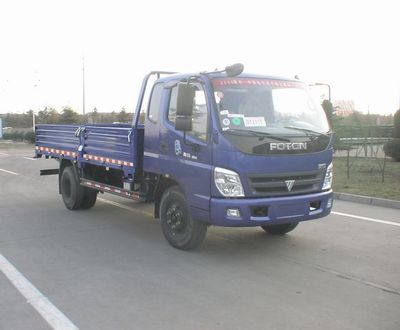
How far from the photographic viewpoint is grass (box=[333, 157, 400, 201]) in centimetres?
1138

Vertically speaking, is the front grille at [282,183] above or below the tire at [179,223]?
above

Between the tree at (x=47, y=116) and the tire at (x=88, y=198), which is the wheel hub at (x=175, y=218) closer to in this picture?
the tire at (x=88, y=198)

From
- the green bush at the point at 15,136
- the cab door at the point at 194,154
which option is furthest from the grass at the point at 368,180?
the green bush at the point at 15,136

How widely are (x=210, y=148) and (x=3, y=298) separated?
2.72m

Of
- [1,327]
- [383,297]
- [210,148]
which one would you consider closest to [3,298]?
[1,327]

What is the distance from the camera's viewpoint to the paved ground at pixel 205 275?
4.29 m

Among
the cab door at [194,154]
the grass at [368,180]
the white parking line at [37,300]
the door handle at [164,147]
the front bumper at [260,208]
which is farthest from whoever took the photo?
the grass at [368,180]

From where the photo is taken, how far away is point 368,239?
23.7 feet

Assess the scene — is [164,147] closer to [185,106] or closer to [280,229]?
[185,106]

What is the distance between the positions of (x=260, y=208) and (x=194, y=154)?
1.04 m

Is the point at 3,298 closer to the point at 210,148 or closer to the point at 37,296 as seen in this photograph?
the point at 37,296

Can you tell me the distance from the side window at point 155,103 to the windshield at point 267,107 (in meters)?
1.11

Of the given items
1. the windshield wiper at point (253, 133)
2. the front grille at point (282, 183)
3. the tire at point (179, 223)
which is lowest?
the tire at point (179, 223)

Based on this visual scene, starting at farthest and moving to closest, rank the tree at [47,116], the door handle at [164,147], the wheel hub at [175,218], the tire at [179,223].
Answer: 1. the tree at [47,116]
2. the door handle at [164,147]
3. the wheel hub at [175,218]
4. the tire at [179,223]
